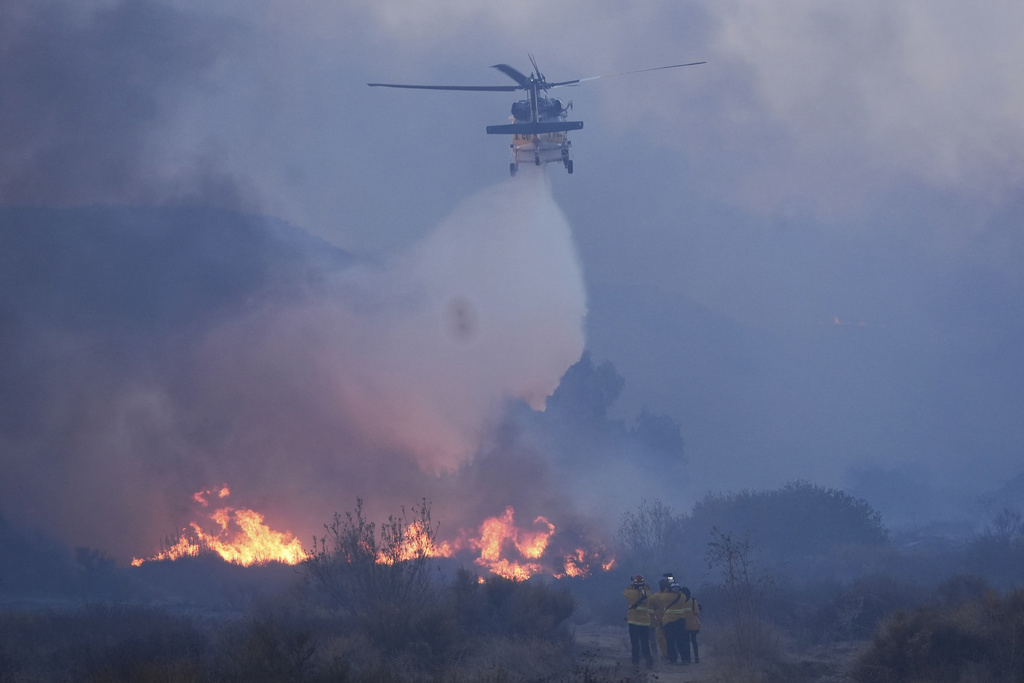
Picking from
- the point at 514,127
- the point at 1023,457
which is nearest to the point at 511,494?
the point at 514,127

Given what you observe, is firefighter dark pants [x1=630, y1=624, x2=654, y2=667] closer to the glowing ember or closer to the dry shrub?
the dry shrub

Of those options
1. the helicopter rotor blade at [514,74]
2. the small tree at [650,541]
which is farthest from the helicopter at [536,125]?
the small tree at [650,541]

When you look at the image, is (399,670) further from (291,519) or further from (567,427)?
(567,427)

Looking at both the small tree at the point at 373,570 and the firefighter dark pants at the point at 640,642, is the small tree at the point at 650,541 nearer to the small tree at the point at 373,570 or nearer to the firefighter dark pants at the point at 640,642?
the small tree at the point at 373,570

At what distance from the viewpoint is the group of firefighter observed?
20.6 m

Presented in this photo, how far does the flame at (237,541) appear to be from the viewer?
44562 mm

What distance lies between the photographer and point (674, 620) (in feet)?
68.2

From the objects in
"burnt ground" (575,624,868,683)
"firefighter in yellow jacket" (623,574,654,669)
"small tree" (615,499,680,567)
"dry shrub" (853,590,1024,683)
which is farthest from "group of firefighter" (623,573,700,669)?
"small tree" (615,499,680,567)

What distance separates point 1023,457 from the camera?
468 feet

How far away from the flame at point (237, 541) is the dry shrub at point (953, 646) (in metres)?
31.5

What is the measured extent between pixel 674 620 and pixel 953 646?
20.7 ft

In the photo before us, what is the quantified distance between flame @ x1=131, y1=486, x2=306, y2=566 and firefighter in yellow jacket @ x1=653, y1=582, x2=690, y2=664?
86.2 feet

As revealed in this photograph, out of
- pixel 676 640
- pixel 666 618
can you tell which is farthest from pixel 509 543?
pixel 666 618

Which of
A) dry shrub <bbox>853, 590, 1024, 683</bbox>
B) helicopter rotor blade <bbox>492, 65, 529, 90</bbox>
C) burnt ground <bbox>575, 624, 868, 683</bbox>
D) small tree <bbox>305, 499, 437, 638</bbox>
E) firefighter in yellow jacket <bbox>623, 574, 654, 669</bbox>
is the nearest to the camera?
dry shrub <bbox>853, 590, 1024, 683</bbox>
